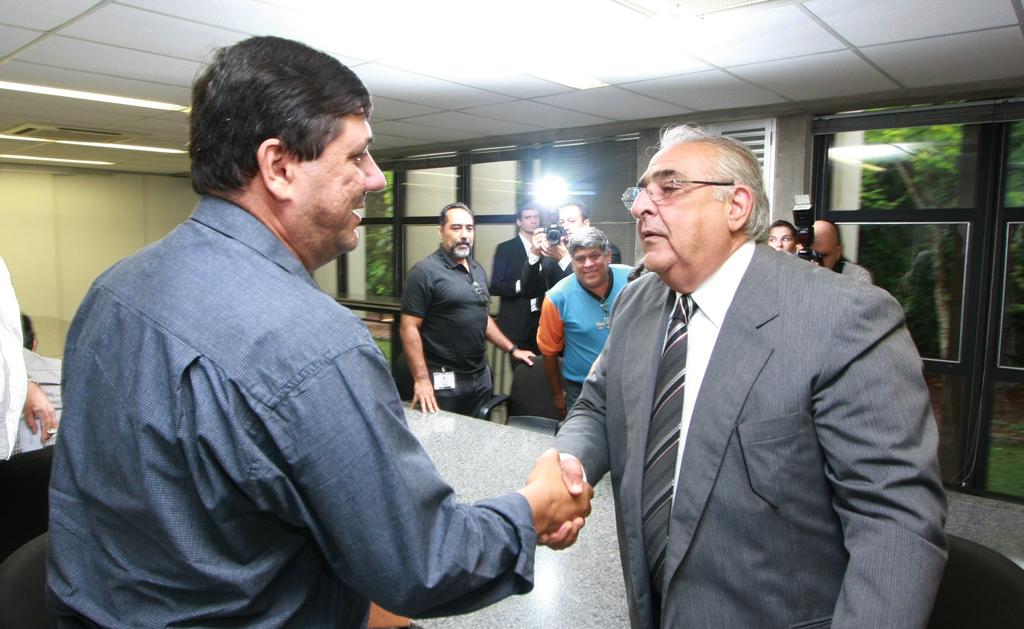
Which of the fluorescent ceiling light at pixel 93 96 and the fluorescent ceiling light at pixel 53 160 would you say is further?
the fluorescent ceiling light at pixel 53 160

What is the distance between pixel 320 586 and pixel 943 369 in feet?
15.7

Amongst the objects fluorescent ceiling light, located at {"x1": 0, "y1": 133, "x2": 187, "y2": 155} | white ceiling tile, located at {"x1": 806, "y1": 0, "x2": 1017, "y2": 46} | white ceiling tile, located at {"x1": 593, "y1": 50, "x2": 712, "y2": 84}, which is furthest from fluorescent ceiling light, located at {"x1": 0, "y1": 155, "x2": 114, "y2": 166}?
white ceiling tile, located at {"x1": 806, "y1": 0, "x2": 1017, "y2": 46}

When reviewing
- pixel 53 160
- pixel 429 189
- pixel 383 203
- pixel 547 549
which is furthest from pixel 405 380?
pixel 53 160

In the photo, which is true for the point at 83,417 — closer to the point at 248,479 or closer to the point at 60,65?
the point at 248,479

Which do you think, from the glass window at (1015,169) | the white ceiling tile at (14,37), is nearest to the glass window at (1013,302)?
the glass window at (1015,169)

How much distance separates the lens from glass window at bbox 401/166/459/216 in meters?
7.48

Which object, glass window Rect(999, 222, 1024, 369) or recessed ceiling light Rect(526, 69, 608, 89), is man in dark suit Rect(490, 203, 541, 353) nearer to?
recessed ceiling light Rect(526, 69, 608, 89)

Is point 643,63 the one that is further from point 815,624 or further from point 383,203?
point 383,203

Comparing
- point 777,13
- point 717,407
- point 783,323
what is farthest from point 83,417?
point 777,13

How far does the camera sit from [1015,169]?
418cm

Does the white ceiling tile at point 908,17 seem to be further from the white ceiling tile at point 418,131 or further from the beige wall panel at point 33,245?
the beige wall panel at point 33,245

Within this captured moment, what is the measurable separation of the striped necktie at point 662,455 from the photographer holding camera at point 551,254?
325 centimetres

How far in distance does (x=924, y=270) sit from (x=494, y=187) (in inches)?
158

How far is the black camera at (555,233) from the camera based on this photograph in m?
4.45
